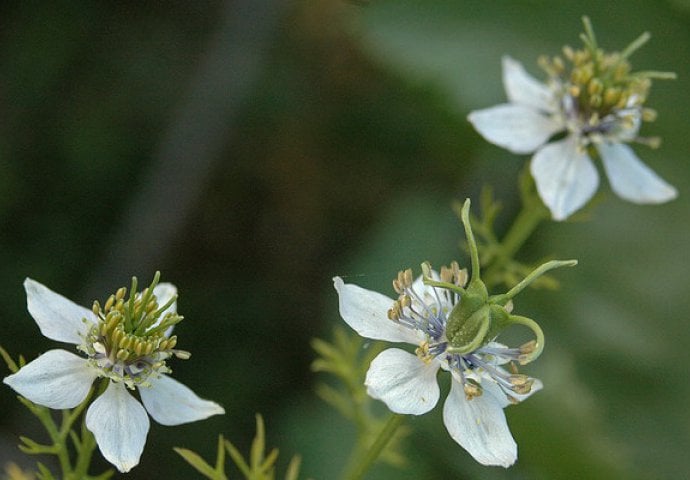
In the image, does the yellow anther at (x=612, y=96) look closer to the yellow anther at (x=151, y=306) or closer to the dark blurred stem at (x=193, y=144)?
the yellow anther at (x=151, y=306)

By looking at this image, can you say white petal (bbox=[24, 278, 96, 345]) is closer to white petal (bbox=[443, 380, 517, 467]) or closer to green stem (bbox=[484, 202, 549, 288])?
white petal (bbox=[443, 380, 517, 467])

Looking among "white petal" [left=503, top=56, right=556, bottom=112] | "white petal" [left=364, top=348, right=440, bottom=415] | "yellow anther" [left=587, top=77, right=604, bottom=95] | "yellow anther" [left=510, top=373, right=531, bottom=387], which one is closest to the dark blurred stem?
"white petal" [left=503, top=56, right=556, bottom=112]

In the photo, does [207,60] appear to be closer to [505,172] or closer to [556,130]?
[505,172]

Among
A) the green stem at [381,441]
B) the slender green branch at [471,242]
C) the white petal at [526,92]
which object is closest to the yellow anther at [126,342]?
the green stem at [381,441]

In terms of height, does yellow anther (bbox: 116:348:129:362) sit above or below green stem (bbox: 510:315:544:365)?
below

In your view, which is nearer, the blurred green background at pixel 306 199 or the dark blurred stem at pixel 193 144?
the blurred green background at pixel 306 199

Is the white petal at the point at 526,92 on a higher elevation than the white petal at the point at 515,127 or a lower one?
higher

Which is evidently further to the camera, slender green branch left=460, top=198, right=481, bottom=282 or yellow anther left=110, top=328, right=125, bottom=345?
yellow anther left=110, top=328, right=125, bottom=345
